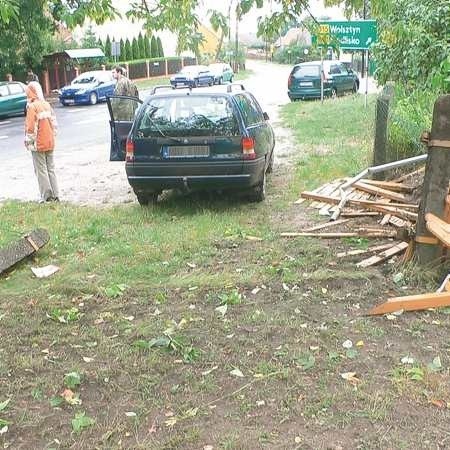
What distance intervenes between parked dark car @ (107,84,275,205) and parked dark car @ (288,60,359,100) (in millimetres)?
18033

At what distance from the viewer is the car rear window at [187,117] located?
26.0 feet

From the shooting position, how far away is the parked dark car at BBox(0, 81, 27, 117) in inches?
1004

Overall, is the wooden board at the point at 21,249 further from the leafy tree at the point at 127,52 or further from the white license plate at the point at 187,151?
the leafy tree at the point at 127,52

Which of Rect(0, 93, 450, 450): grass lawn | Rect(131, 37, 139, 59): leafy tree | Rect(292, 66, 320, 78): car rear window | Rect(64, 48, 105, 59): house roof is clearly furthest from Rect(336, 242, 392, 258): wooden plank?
Rect(131, 37, 139, 59): leafy tree

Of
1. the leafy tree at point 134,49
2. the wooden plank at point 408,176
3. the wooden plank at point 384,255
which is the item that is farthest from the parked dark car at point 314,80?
the leafy tree at point 134,49

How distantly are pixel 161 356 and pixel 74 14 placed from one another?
2559mm

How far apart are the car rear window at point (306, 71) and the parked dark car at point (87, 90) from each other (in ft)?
31.1

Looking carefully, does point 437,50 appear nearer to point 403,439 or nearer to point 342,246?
point 342,246

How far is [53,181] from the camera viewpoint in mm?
9641

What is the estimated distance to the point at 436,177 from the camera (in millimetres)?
5113

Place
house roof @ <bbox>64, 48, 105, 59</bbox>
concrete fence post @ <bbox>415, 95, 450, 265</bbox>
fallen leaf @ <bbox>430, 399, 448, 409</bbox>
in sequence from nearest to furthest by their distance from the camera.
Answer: fallen leaf @ <bbox>430, 399, 448, 409</bbox>, concrete fence post @ <bbox>415, 95, 450, 265</bbox>, house roof @ <bbox>64, 48, 105, 59</bbox>

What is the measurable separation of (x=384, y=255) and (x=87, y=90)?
27.6 meters

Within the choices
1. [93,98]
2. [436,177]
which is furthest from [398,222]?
[93,98]

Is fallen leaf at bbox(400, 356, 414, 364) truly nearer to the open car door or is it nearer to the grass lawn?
the grass lawn
